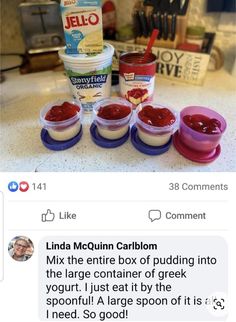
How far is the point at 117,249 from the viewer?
17.4 inches

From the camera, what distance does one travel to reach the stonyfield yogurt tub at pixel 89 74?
25.1 inches

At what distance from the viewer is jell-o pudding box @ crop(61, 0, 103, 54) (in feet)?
1.98

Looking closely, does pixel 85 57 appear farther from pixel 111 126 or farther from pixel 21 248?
pixel 21 248

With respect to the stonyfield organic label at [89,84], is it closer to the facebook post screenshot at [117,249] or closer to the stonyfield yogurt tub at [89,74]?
the stonyfield yogurt tub at [89,74]

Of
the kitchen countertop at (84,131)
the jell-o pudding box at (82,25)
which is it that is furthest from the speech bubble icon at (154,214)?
the jell-o pudding box at (82,25)

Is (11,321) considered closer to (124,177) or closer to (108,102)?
(124,177)

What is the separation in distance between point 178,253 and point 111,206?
12 centimetres

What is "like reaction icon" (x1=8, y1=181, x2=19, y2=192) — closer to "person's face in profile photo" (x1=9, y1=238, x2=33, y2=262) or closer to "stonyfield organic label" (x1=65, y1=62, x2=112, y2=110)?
"person's face in profile photo" (x1=9, y1=238, x2=33, y2=262)

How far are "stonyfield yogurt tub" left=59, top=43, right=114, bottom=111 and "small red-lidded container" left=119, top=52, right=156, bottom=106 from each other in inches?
1.4

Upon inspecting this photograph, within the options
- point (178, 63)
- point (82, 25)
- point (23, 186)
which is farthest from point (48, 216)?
point (178, 63)

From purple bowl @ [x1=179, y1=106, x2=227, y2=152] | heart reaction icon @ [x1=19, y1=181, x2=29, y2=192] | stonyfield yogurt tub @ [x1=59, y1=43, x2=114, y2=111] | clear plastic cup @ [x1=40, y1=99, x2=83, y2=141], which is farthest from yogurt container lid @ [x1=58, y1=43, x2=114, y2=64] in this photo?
heart reaction icon @ [x1=19, y1=181, x2=29, y2=192]

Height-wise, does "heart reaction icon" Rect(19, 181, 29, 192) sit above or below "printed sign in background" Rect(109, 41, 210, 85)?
below

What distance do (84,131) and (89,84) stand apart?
0.34 feet

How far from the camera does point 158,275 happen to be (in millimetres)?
440
